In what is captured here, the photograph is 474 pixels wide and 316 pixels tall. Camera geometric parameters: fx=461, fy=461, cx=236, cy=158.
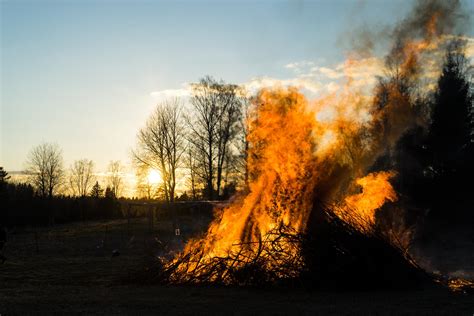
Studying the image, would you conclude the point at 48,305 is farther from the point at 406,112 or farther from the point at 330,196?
the point at 406,112

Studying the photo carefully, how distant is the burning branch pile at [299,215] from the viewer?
1048cm

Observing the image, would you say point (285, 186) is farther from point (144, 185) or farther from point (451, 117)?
point (144, 185)

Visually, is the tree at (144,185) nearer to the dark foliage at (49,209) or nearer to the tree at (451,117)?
the dark foliage at (49,209)

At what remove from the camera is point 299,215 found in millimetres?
11695

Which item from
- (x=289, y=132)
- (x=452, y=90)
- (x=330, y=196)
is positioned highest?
(x=452, y=90)

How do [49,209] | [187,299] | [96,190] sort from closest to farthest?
[187,299]
[49,209]
[96,190]

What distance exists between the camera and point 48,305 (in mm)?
8812

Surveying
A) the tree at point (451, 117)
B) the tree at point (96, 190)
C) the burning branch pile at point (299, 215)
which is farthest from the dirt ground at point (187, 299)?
the tree at point (96, 190)

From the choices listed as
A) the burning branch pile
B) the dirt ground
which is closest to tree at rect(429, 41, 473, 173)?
the burning branch pile

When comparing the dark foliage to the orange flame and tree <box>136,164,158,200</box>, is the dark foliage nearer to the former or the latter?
tree <box>136,164,158,200</box>

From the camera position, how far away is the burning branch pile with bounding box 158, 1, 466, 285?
10484 millimetres

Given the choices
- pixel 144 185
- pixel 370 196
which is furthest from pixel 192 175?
pixel 370 196

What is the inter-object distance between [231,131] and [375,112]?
29279mm

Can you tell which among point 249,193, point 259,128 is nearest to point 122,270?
point 249,193
